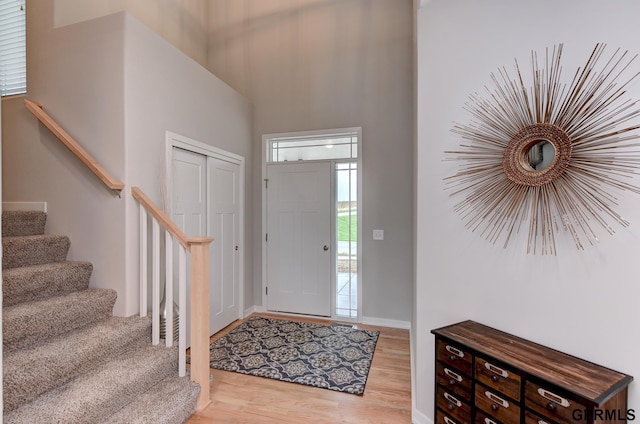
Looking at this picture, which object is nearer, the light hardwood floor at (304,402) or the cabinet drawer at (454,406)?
the cabinet drawer at (454,406)

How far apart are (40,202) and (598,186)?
12.1 ft

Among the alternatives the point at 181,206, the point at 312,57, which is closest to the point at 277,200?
the point at 181,206

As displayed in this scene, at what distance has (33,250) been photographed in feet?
7.32

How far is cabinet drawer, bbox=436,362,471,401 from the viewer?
1.56m

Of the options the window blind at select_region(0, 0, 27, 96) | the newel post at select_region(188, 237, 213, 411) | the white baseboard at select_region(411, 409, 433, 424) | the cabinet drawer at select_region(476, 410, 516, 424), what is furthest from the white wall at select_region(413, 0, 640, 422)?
the window blind at select_region(0, 0, 27, 96)

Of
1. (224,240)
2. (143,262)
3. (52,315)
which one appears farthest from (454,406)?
(224,240)

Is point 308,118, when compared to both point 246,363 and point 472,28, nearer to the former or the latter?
point 472,28

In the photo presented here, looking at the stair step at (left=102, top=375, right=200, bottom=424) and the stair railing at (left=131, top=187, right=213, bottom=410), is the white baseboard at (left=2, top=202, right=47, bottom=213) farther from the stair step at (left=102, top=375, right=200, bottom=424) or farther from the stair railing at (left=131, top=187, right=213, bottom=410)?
the stair step at (left=102, top=375, right=200, bottom=424)

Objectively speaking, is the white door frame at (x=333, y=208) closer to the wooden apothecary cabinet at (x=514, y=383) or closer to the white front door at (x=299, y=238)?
the white front door at (x=299, y=238)

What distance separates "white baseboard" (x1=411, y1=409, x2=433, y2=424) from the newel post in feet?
4.59

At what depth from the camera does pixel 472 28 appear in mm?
1760

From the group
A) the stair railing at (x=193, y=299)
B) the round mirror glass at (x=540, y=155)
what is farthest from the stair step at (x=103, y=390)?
the round mirror glass at (x=540, y=155)

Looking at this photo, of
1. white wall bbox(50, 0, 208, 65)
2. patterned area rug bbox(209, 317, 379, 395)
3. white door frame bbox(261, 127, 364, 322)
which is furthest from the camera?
white door frame bbox(261, 127, 364, 322)

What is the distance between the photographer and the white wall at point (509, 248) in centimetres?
132
